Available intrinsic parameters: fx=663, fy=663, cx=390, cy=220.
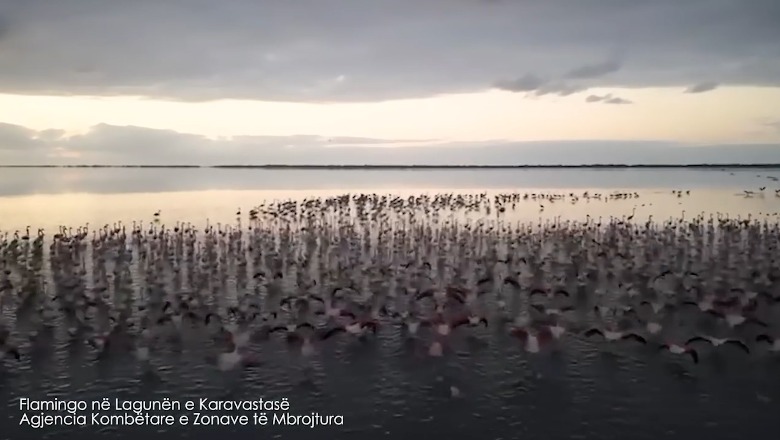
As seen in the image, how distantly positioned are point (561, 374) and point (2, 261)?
11741 millimetres

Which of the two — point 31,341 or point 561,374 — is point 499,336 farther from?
point 31,341

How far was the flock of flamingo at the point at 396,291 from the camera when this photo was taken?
9.44 metres

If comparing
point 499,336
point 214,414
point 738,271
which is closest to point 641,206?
point 738,271

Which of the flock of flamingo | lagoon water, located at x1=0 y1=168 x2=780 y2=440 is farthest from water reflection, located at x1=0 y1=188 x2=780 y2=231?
lagoon water, located at x1=0 y1=168 x2=780 y2=440

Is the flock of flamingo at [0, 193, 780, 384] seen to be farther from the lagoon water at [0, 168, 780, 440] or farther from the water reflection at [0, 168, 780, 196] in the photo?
the water reflection at [0, 168, 780, 196]

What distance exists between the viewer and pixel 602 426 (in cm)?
735

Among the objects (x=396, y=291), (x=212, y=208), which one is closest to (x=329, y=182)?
(x=212, y=208)

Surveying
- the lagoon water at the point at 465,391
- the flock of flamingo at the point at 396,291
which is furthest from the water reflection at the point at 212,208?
the lagoon water at the point at 465,391

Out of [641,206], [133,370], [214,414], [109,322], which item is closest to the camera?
[214,414]

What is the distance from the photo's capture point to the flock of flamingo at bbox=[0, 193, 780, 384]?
9438 millimetres

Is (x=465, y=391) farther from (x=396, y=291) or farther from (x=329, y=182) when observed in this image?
(x=329, y=182)

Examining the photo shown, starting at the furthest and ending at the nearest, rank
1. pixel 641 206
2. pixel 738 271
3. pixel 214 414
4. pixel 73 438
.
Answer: pixel 641 206 < pixel 738 271 < pixel 214 414 < pixel 73 438

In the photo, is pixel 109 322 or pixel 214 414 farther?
pixel 109 322

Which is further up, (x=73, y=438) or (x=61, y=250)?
(x=61, y=250)
